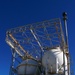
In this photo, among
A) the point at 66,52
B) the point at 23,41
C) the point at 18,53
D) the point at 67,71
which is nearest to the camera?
the point at 67,71

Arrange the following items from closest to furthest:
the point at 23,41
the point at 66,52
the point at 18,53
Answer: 1. the point at 66,52
2. the point at 23,41
3. the point at 18,53

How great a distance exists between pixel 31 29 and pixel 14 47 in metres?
5.38

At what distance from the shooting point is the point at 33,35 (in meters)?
31.3

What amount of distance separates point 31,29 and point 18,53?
6800mm

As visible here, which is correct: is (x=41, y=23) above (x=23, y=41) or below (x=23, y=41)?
above

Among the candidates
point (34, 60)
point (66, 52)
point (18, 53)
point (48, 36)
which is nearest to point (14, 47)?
point (18, 53)

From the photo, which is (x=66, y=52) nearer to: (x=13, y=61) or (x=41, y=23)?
(x=41, y=23)

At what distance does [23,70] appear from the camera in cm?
3145

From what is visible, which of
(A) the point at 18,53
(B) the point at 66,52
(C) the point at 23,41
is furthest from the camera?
(A) the point at 18,53

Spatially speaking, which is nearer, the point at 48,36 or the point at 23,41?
the point at 48,36

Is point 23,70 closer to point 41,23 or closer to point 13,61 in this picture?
point 13,61

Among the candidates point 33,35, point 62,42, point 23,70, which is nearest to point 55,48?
point 62,42

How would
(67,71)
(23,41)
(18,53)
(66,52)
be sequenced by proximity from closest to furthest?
(67,71)
(66,52)
(23,41)
(18,53)

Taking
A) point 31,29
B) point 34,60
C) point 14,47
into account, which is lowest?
point 34,60
